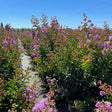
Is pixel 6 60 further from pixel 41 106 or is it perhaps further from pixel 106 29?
pixel 106 29

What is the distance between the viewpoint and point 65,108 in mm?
2680

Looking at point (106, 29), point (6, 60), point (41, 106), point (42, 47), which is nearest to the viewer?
point (41, 106)

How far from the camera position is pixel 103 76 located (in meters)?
2.36

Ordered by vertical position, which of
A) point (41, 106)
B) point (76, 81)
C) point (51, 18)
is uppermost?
point (51, 18)

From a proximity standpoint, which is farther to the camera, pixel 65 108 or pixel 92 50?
pixel 65 108

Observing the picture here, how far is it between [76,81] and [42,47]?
5.98 ft

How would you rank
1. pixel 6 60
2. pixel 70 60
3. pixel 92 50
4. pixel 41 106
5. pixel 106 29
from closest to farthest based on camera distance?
pixel 41 106 < pixel 92 50 < pixel 70 60 < pixel 6 60 < pixel 106 29

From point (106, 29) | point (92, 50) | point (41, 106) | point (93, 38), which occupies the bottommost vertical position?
point (41, 106)

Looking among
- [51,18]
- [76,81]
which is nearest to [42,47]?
[51,18]

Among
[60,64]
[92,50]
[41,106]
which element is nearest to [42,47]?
[60,64]

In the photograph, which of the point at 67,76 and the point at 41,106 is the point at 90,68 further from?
the point at 41,106

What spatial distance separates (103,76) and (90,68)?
291 millimetres

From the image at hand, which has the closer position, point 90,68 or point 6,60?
point 90,68

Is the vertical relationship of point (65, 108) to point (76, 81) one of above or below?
below
